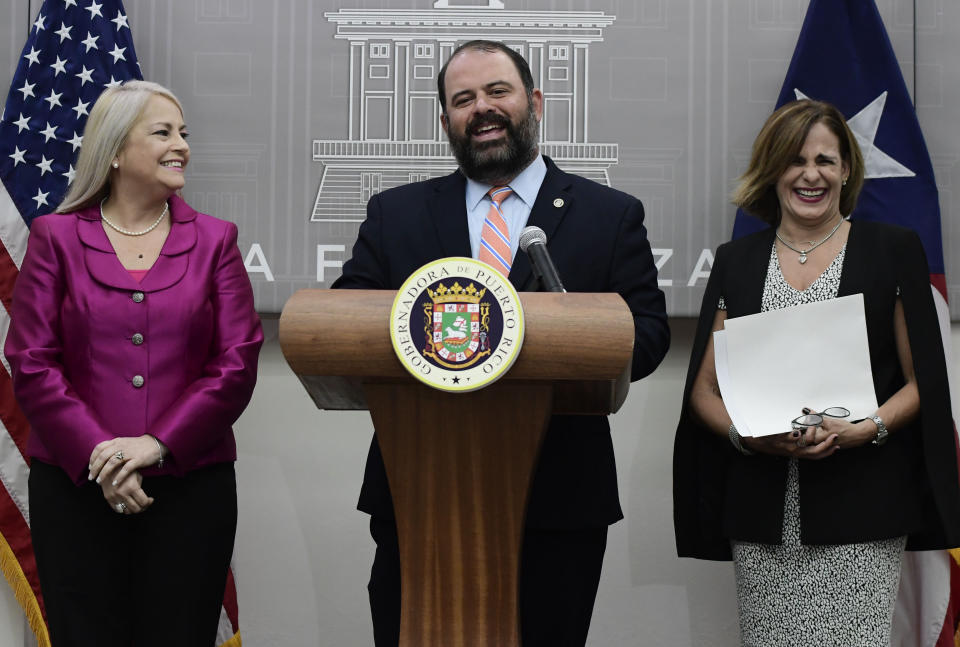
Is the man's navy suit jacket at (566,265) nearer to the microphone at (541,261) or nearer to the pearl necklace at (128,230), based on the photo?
the microphone at (541,261)

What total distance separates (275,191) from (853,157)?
68.7 inches

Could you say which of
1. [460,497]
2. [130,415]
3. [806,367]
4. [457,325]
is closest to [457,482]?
[460,497]

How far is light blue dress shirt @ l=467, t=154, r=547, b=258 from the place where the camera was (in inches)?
79.2

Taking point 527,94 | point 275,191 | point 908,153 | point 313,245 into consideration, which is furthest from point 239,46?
point 908,153

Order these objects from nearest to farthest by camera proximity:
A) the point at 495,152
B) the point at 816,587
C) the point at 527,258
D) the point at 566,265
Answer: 1. the point at 527,258
2. the point at 566,265
3. the point at 495,152
4. the point at 816,587

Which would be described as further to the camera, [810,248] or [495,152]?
[810,248]

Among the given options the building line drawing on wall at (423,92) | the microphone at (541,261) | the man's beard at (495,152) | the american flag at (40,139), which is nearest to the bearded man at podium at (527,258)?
the man's beard at (495,152)

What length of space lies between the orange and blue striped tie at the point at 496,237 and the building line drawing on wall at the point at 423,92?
1.23 meters

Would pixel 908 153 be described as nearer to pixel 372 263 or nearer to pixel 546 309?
pixel 372 263

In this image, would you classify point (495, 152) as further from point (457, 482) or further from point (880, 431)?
point (880, 431)

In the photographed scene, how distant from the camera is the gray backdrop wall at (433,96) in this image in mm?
3238

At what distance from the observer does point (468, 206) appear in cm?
208

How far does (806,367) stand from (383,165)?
5.17 feet

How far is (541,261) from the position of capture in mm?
1513
